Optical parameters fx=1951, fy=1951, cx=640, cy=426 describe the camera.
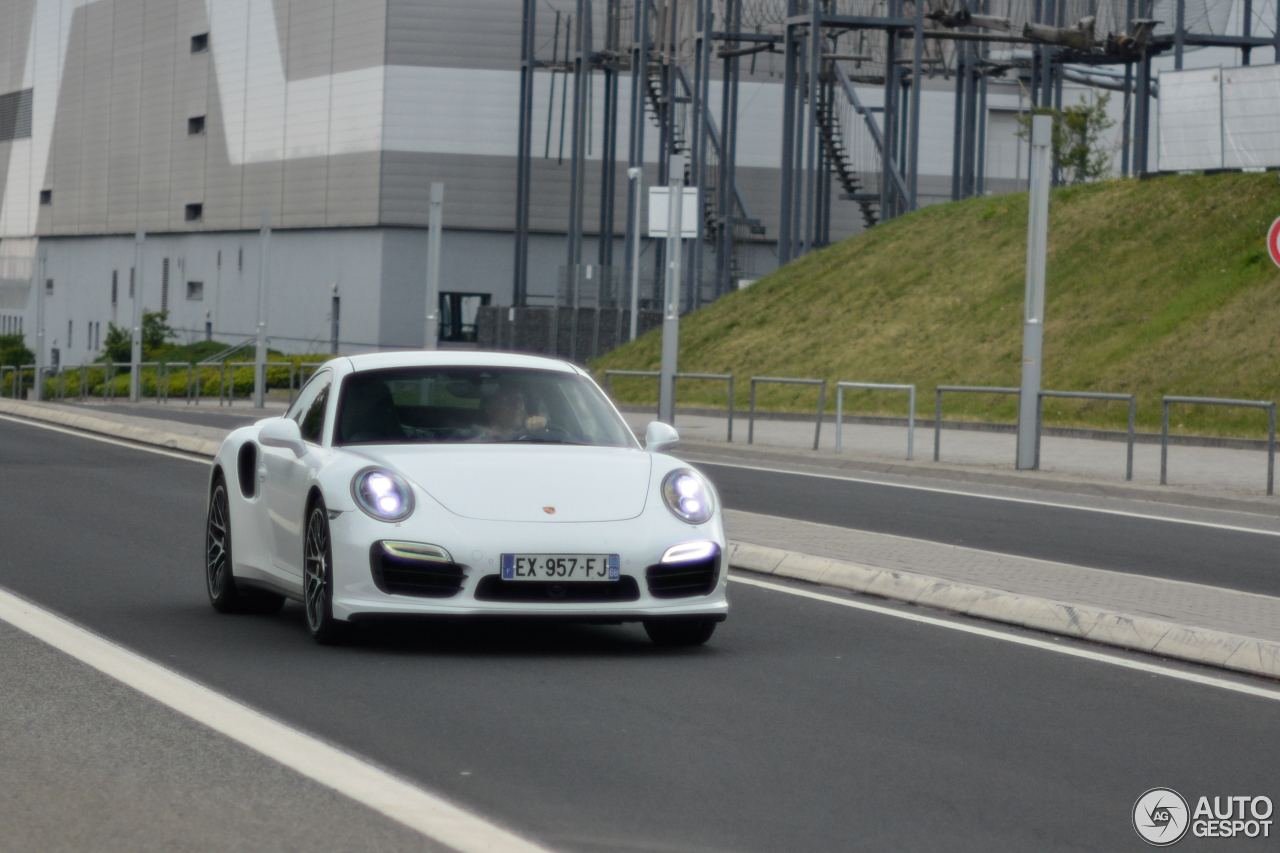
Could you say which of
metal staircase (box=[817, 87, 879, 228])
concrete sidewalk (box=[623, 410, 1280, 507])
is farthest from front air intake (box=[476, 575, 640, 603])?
metal staircase (box=[817, 87, 879, 228])

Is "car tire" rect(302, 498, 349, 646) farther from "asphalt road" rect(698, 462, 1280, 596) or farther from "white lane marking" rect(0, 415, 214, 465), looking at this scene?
"white lane marking" rect(0, 415, 214, 465)

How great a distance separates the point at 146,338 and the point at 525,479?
6632 centimetres

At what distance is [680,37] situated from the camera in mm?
51125

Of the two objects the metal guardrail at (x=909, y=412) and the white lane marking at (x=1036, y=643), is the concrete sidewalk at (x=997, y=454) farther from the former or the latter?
the white lane marking at (x=1036, y=643)

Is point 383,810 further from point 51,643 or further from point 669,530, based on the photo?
point 51,643

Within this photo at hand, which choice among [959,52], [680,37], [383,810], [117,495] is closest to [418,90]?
[680,37]

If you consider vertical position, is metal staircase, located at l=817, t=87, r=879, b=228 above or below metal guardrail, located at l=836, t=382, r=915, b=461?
above

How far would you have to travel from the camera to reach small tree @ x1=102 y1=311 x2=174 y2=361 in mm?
69819

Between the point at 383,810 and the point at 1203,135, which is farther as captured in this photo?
the point at 1203,135

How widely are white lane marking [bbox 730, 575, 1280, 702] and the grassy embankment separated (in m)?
17.4

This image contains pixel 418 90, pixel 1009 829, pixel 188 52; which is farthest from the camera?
pixel 188 52

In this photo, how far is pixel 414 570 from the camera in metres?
8.03

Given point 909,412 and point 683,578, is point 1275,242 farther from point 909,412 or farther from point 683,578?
point 683,578

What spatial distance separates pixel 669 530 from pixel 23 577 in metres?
4.44
